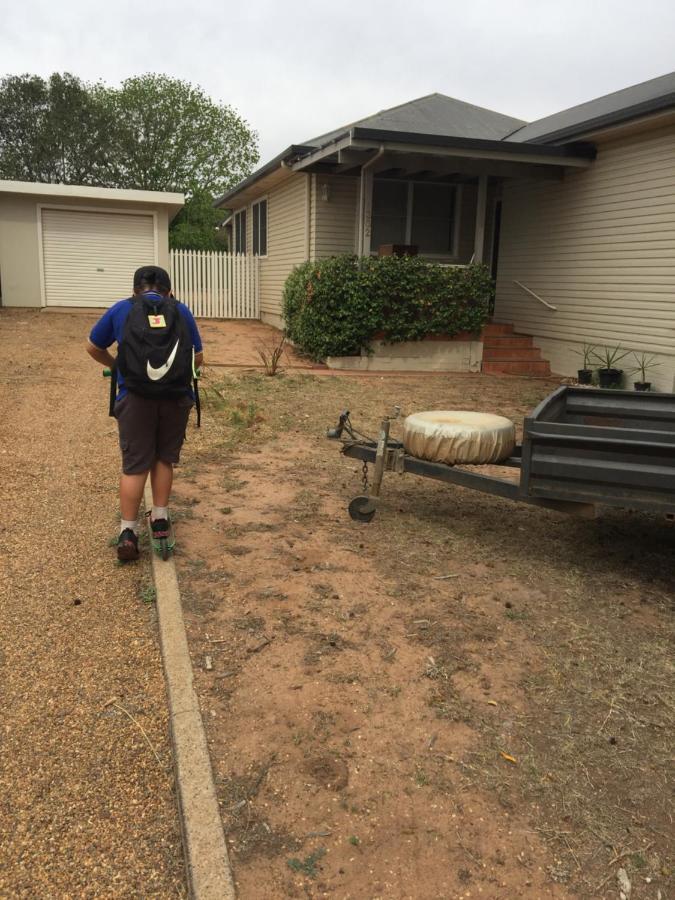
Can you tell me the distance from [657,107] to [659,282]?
2332mm

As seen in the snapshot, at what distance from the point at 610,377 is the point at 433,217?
5.43 metres

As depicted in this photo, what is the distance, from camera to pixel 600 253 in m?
12.0

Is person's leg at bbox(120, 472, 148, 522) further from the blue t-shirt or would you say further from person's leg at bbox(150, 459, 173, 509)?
the blue t-shirt

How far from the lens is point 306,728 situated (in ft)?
8.76

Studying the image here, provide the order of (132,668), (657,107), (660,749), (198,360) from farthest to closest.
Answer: (657,107)
(198,360)
(132,668)
(660,749)

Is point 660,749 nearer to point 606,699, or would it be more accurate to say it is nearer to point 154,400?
point 606,699

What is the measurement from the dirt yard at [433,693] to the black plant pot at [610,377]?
6599mm

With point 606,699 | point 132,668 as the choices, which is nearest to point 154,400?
point 132,668

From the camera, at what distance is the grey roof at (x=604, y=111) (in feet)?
33.5

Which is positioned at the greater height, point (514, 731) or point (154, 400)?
point (154, 400)

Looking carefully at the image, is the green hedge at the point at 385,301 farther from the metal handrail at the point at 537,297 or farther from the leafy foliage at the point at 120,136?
the leafy foliage at the point at 120,136

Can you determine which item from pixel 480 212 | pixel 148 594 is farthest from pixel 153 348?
pixel 480 212

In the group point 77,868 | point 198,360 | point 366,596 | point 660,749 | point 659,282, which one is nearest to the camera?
point 77,868

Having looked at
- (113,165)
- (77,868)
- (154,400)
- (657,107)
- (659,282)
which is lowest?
(77,868)
